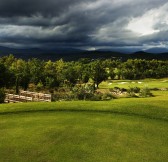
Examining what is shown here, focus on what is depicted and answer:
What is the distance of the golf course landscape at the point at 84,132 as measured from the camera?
17.2 meters

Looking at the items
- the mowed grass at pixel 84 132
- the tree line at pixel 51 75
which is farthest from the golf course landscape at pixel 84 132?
the tree line at pixel 51 75

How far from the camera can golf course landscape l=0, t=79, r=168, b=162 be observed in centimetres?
1722

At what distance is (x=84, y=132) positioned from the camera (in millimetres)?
21391

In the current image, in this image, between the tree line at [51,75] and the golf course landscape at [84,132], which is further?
the tree line at [51,75]

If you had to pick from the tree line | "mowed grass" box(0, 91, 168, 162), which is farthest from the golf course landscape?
the tree line

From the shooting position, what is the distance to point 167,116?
27.1 meters

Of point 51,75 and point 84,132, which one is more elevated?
point 51,75

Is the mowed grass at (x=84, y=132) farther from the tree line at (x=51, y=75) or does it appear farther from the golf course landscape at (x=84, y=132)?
the tree line at (x=51, y=75)

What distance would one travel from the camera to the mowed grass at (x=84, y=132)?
56.5ft

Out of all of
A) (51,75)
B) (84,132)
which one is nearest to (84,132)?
(84,132)

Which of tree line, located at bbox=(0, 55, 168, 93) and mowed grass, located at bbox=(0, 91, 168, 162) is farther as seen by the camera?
tree line, located at bbox=(0, 55, 168, 93)

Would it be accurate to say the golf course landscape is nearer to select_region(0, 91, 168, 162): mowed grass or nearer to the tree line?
select_region(0, 91, 168, 162): mowed grass

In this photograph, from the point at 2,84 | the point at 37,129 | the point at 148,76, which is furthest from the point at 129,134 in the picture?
the point at 148,76

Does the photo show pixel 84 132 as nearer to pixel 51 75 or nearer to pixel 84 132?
pixel 84 132
